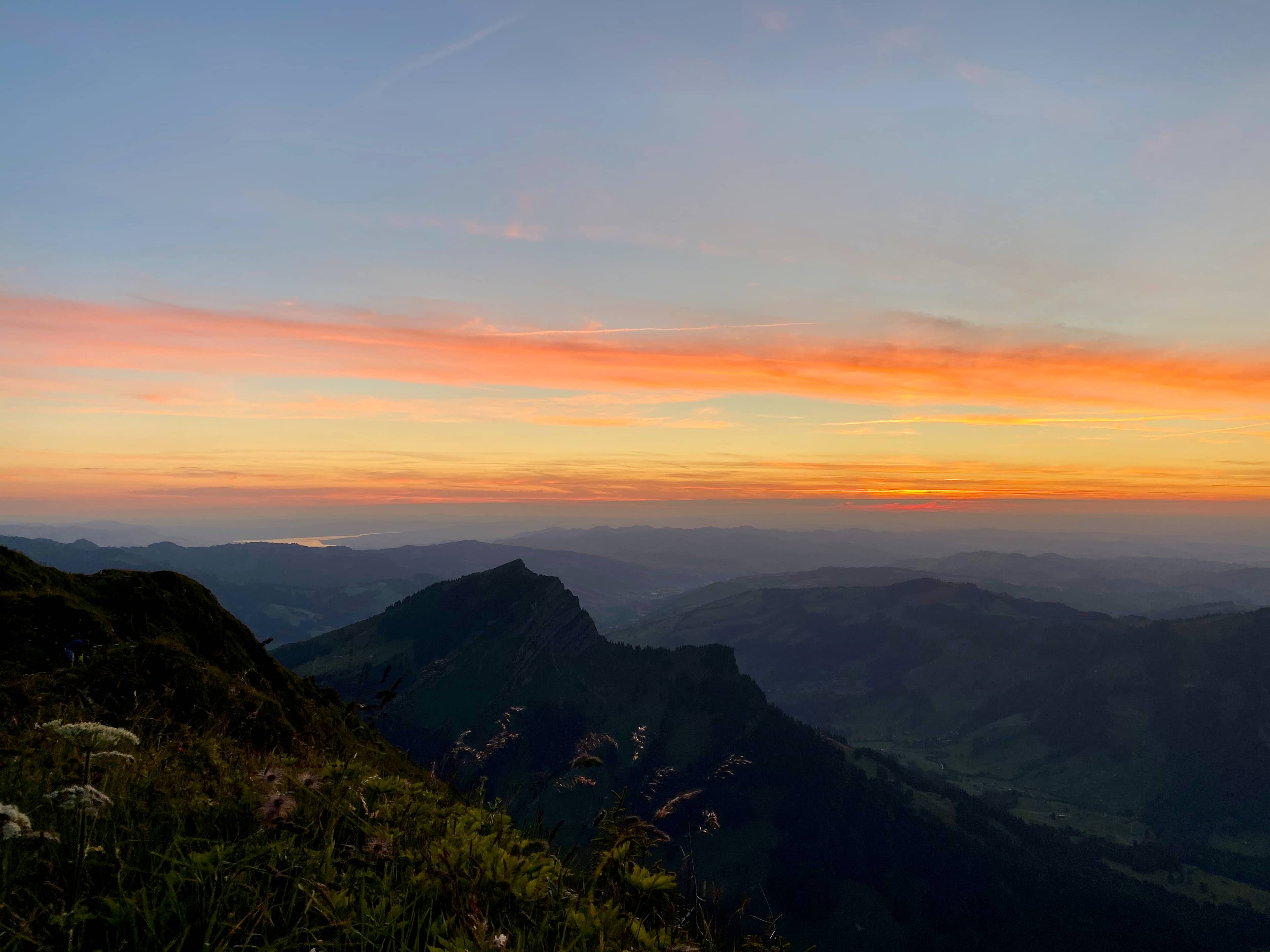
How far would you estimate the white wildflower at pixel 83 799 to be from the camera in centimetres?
495

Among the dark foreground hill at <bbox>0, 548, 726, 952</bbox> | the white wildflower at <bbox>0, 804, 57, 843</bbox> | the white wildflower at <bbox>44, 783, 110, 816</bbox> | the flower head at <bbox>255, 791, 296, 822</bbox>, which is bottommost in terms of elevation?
the dark foreground hill at <bbox>0, 548, 726, 952</bbox>

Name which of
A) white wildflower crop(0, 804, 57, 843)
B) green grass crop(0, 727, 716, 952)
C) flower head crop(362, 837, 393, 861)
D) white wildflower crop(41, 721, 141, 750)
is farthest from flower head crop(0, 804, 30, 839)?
flower head crop(362, 837, 393, 861)

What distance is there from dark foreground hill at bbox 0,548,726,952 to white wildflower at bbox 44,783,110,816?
0.05ft

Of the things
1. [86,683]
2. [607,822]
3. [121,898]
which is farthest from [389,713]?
[121,898]

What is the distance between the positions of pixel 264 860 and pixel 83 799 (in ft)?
4.51

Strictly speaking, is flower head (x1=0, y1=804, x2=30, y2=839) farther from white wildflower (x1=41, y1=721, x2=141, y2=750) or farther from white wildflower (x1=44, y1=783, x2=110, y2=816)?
white wildflower (x1=41, y1=721, x2=141, y2=750)

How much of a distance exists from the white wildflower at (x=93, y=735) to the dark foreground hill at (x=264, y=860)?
0.10ft

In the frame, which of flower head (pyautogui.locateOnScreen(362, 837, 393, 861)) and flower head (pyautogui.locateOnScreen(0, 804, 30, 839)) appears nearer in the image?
flower head (pyautogui.locateOnScreen(0, 804, 30, 839))

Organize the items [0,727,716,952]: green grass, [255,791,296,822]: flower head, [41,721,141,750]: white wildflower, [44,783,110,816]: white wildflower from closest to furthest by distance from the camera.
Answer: [0,727,716,952]: green grass, [44,783,110,816]: white wildflower, [255,791,296,822]: flower head, [41,721,141,750]: white wildflower

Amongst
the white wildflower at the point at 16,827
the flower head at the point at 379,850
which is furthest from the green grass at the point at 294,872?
the white wildflower at the point at 16,827

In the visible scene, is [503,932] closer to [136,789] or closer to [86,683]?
[136,789]

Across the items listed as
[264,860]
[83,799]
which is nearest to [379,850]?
[264,860]

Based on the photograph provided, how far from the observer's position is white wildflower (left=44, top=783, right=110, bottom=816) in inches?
195

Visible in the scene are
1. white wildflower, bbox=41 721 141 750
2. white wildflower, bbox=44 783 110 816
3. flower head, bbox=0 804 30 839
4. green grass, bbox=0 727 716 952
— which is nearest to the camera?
flower head, bbox=0 804 30 839
